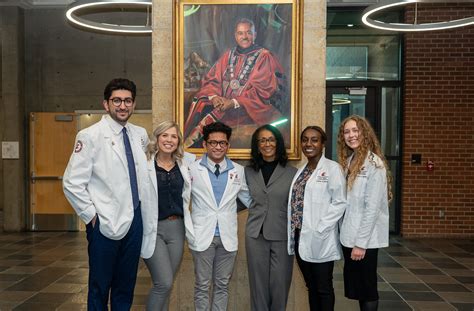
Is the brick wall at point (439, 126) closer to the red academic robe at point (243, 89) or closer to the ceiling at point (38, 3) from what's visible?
the red academic robe at point (243, 89)

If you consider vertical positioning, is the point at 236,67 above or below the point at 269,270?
above

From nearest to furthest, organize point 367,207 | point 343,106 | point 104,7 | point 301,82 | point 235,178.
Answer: point 367,207
point 235,178
point 301,82
point 104,7
point 343,106

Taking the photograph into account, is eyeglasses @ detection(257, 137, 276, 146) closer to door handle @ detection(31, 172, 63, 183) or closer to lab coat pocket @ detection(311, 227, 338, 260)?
lab coat pocket @ detection(311, 227, 338, 260)

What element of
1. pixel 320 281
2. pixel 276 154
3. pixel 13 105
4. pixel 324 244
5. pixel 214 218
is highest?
pixel 13 105

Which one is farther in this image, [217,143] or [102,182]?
[217,143]

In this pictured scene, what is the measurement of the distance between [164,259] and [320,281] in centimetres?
110

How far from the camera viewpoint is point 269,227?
336 cm

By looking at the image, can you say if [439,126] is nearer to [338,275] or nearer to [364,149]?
[338,275]

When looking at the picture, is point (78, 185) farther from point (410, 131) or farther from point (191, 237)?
point (410, 131)

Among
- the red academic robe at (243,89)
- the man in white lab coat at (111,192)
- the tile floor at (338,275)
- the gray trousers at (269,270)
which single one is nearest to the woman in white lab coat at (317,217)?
the gray trousers at (269,270)

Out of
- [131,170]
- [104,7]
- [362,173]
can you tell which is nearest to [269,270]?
[362,173]

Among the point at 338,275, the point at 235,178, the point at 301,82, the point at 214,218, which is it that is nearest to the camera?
the point at 214,218

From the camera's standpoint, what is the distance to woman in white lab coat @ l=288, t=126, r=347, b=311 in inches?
127

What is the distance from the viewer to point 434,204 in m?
8.40
